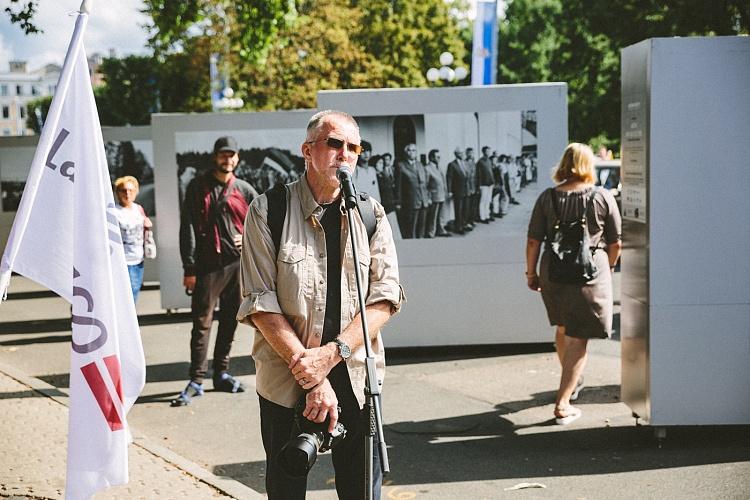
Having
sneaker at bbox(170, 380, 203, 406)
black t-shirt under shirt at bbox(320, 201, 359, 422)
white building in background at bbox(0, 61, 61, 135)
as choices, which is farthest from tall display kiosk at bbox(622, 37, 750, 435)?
white building in background at bbox(0, 61, 61, 135)

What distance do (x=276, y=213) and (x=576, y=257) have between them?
373 cm

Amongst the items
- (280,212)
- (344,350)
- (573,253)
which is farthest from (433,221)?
(344,350)

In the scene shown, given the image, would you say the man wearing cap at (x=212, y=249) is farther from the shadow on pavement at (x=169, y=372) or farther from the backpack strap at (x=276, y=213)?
the backpack strap at (x=276, y=213)

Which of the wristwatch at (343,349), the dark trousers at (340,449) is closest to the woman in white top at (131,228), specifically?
the dark trousers at (340,449)

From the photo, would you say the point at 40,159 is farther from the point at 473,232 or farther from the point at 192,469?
the point at 473,232

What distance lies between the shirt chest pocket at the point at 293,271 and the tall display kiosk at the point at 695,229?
3.21 metres

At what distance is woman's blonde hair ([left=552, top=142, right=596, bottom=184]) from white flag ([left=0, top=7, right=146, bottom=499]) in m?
3.85

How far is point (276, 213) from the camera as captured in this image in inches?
147

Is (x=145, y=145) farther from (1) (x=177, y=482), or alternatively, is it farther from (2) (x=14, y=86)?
(2) (x=14, y=86)

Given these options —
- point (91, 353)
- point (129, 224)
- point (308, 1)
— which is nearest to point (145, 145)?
point (129, 224)

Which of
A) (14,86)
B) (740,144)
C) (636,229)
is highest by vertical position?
(14,86)

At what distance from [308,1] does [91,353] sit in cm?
3464

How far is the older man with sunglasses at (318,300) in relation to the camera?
362 centimetres

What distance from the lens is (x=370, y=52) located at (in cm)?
4150
